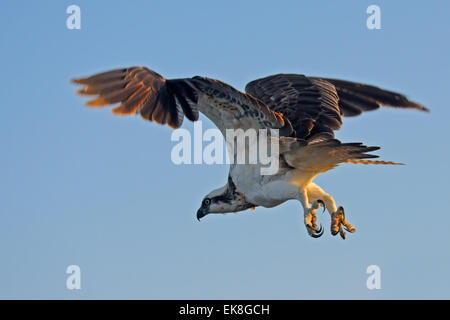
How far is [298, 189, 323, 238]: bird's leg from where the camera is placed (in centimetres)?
→ 1149

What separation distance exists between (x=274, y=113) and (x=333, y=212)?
5.97 feet

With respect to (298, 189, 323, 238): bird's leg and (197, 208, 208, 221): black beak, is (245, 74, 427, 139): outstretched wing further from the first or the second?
(197, 208, 208, 221): black beak

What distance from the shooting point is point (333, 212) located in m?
11.8

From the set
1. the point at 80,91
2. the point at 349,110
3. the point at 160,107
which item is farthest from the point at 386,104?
the point at 80,91

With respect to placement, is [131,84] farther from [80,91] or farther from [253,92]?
[253,92]

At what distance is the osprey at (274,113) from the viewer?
1028 cm

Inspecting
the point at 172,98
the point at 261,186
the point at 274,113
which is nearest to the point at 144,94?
the point at 172,98

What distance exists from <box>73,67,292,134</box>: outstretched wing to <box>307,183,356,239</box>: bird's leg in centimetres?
126

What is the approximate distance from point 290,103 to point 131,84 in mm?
3156

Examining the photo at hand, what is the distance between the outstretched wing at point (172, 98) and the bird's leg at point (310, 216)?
1.09 meters

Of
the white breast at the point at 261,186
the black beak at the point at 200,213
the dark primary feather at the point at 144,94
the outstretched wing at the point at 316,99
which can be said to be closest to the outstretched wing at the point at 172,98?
the dark primary feather at the point at 144,94

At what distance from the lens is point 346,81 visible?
13891 mm

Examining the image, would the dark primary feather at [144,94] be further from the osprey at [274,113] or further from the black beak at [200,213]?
the black beak at [200,213]

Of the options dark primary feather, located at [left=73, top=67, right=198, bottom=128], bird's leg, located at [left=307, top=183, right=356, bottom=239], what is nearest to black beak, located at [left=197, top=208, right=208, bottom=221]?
bird's leg, located at [left=307, top=183, right=356, bottom=239]
